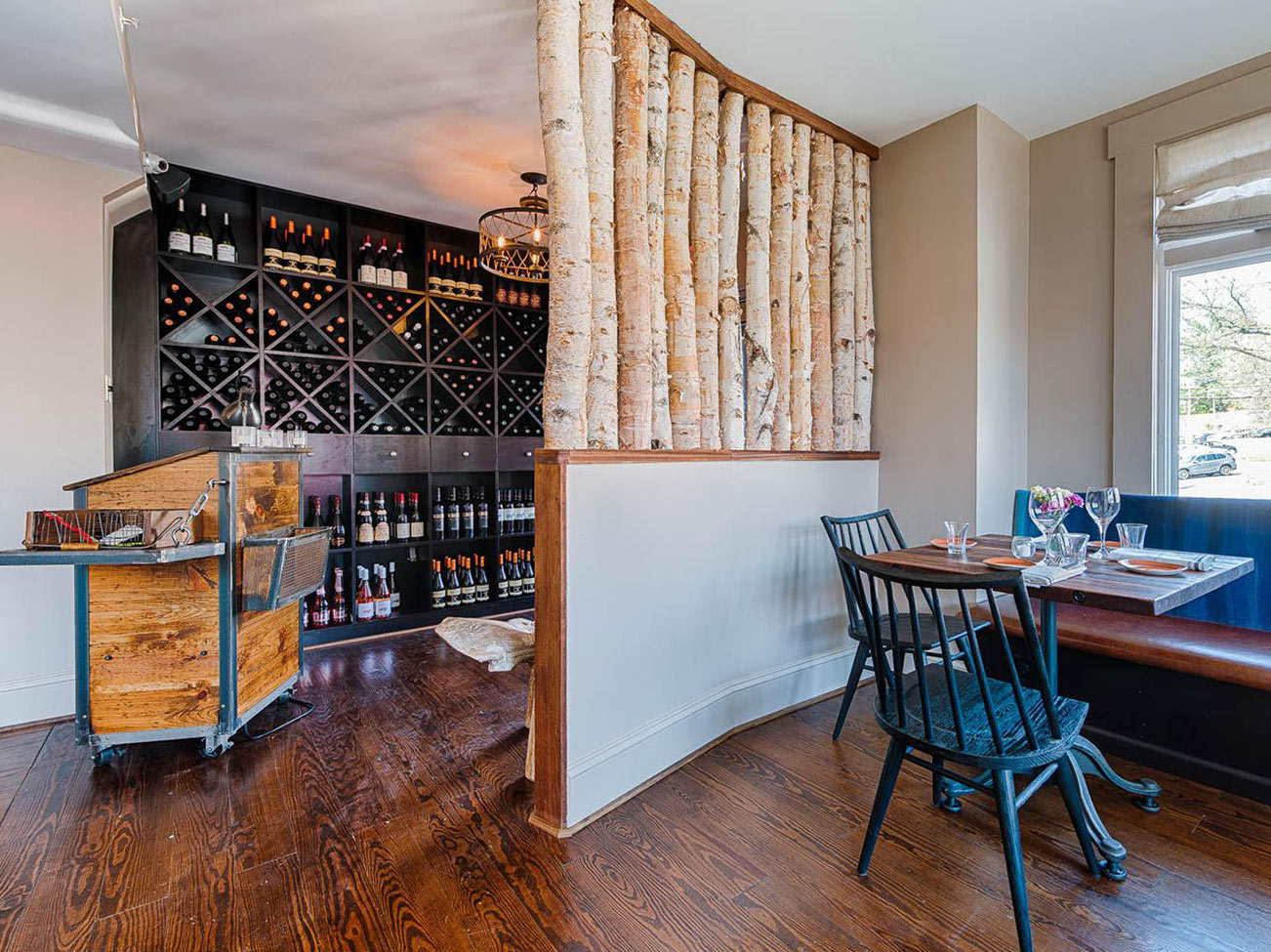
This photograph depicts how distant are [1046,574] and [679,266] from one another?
1.60m

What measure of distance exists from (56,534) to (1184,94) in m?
4.84

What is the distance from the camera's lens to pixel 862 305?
3281 mm

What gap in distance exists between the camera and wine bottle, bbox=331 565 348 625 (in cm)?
396

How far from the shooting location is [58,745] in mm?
2553

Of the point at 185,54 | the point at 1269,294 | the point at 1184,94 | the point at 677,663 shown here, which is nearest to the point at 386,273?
the point at 185,54

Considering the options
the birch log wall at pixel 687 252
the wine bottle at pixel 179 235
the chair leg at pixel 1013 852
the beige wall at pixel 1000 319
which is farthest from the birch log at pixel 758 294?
the wine bottle at pixel 179 235

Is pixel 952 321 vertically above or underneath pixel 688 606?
above

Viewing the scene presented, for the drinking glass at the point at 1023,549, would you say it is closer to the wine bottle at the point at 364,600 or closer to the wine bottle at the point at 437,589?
the wine bottle at the point at 437,589

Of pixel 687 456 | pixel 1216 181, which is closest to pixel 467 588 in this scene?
pixel 687 456

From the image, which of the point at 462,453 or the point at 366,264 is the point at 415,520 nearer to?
the point at 462,453

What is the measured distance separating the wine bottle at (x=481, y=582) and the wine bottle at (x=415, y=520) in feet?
1.52

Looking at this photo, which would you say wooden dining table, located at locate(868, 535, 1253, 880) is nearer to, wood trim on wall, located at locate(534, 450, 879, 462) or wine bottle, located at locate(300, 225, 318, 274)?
wood trim on wall, located at locate(534, 450, 879, 462)

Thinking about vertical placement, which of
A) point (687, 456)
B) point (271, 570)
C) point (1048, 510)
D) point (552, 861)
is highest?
point (687, 456)

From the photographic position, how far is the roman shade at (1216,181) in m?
2.53
